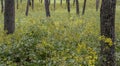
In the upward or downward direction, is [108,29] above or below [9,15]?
below

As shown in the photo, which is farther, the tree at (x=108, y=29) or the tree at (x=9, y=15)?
the tree at (x=9, y=15)

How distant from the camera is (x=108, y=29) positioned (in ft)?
25.6

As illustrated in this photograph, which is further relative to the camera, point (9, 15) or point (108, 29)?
point (9, 15)

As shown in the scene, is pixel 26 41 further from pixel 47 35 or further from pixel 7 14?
pixel 7 14

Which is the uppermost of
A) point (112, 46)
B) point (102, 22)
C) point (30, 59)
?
point (102, 22)

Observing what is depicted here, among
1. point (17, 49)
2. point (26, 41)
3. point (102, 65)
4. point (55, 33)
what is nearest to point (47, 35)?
point (55, 33)

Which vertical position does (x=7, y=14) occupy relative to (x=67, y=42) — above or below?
above

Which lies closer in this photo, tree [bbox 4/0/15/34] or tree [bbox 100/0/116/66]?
tree [bbox 100/0/116/66]

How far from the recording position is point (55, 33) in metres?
13.4

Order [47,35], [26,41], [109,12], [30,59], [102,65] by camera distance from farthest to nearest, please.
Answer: [47,35] → [26,41] → [30,59] → [102,65] → [109,12]

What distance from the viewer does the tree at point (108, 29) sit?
766 centimetres

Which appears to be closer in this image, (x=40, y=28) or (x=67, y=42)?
(x=67, y=42)

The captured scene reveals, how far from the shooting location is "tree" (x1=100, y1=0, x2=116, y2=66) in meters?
7.66

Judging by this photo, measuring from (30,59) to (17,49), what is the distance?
88cm
